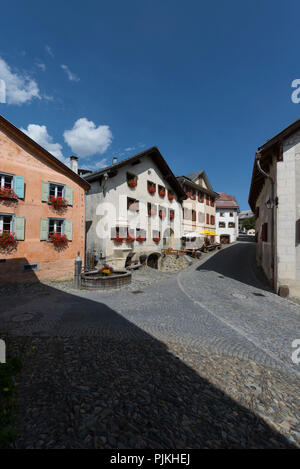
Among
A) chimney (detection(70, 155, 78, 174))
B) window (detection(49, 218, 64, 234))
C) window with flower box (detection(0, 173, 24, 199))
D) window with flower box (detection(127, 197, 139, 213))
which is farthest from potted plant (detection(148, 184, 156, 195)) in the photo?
window with flower box (detection(0, 173, 24, 199))

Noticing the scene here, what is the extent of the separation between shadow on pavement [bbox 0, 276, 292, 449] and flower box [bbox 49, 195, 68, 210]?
8397mm

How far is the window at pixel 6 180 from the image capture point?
10.4 m

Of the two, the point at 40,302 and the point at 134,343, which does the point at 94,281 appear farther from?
the point at 134,343

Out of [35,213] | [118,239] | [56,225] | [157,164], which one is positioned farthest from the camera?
[157,164]

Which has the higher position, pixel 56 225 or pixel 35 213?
pixel 35 213

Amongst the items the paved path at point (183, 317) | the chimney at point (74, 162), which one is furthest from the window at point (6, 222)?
the chimney at point (74, 162)

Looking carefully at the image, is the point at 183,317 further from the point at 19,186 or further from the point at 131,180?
Result: the point at 131,180

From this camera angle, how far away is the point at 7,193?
1021 centimetres

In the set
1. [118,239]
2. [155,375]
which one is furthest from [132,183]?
[155,375]

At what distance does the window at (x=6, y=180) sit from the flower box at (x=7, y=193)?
0.31 meters

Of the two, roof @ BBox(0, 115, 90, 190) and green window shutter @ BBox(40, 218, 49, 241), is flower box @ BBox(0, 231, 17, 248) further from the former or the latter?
roof @ BBox(0, 115, 90, 190)

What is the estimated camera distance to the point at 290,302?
28.2ft

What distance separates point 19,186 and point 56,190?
200cm
